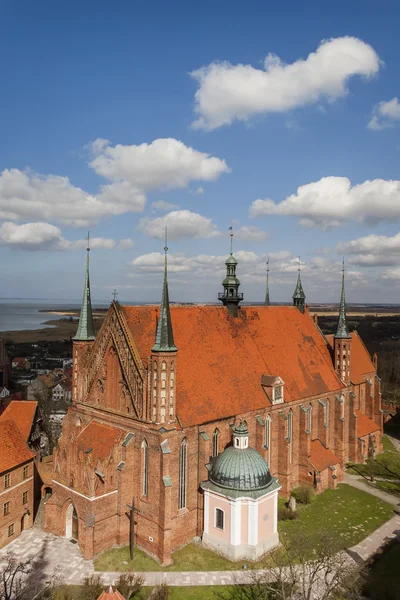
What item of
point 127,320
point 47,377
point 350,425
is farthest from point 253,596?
point 47,377

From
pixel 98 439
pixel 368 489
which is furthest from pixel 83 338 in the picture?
pixel 368 489

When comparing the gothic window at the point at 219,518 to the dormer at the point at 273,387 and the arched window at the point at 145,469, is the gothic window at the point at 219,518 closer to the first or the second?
the arched window at the point at 145,469

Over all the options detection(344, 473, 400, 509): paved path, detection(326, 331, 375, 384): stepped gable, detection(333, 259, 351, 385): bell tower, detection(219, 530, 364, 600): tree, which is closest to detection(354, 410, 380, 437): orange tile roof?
detection(326, 331, 375, 384): stepped gable

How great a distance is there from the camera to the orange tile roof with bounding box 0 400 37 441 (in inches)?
1681

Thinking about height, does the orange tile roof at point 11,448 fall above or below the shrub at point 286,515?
above

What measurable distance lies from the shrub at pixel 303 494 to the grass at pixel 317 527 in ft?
1.46

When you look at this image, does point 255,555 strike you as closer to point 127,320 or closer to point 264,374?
point 264,374

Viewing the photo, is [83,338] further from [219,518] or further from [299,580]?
[299,580]

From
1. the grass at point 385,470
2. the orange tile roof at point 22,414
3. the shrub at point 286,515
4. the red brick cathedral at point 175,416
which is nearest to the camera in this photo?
the red brick cathedral at point 175,416

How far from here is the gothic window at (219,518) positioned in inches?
1216

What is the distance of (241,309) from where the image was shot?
1735 inches

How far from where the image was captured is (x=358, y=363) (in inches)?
2156

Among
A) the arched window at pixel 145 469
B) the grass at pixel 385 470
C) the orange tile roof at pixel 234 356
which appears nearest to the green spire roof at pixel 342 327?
the orange tile roof at pixel 234 356

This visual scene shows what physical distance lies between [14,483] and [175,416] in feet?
45.2
